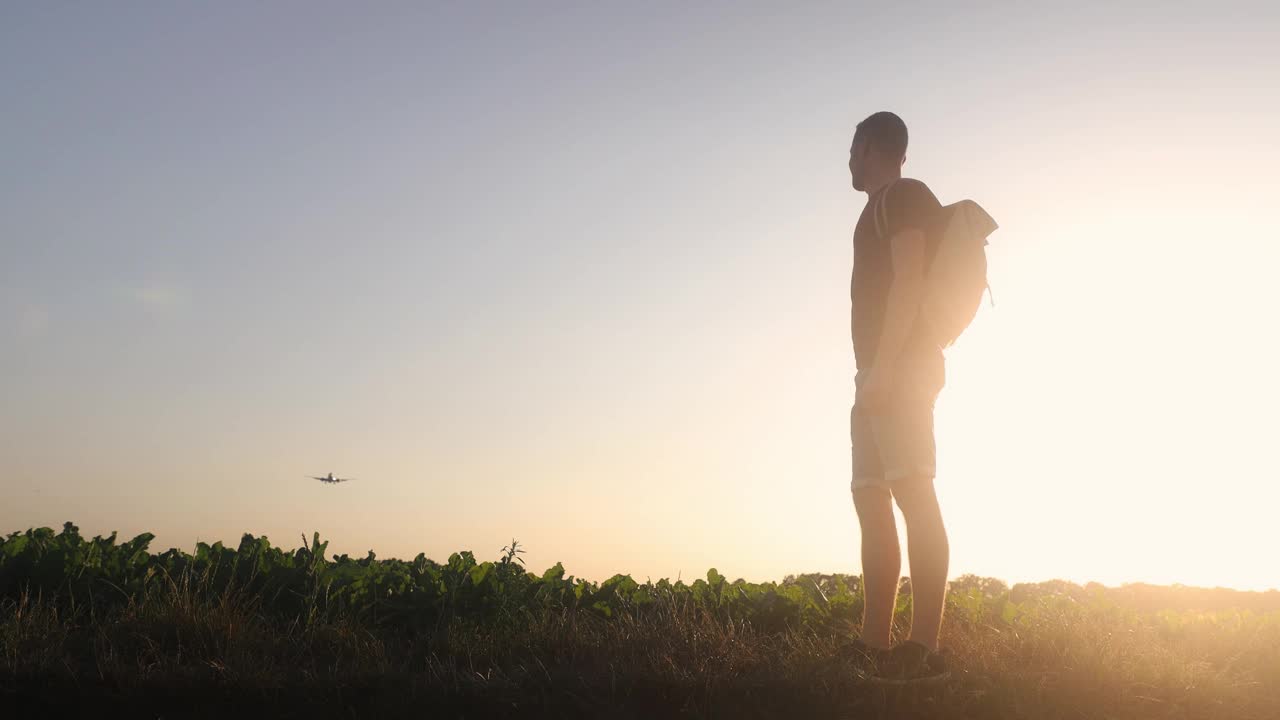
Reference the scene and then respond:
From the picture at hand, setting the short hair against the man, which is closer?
the man

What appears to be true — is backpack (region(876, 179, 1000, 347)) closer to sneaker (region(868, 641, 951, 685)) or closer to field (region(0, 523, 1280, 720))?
sneaker (region(868, 641, 951, 685))

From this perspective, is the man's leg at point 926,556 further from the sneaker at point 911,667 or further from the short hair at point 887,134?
the short hair at point 887,134

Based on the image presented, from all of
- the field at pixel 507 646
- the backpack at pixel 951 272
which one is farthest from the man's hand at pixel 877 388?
the field at pixel 507 646

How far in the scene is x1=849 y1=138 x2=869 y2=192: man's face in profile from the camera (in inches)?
200

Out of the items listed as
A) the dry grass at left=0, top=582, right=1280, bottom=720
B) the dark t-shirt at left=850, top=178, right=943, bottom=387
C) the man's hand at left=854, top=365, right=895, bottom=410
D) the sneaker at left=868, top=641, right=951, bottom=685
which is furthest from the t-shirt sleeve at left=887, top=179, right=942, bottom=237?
the dry grass at left=0, top=582, right=1280, bottom=720

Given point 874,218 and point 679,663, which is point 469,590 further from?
point 874,218

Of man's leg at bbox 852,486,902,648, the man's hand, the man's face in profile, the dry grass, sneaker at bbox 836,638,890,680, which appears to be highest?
the man's face in profile

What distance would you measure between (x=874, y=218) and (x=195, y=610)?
4.30m

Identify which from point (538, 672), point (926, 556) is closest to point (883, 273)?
point (926, 556)

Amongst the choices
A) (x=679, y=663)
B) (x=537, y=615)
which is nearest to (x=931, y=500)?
(x=679, y=663)

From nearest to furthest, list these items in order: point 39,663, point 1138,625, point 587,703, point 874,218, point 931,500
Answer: point 587,703
point 39,663
point 931,500
point 874,218
point 1138,625

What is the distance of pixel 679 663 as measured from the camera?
431 centimetres

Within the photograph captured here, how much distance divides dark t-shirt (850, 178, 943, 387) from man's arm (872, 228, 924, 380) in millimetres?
75

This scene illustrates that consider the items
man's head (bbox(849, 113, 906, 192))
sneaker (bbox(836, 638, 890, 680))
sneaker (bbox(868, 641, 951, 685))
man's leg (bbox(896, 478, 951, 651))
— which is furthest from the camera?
man's head (bbox(849, 113, 906, 192))
